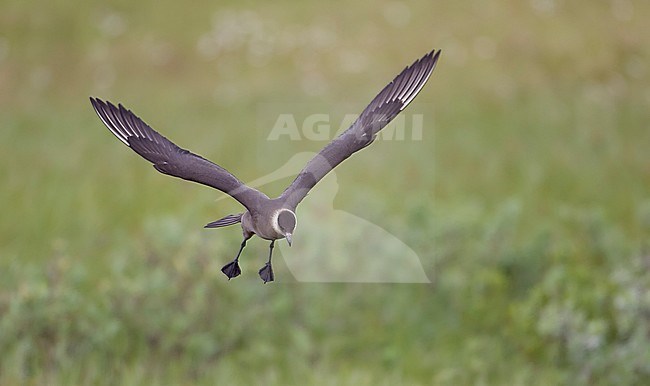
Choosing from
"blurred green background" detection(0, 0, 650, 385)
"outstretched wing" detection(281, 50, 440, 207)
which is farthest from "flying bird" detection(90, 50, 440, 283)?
"blurred green background" detection(0, 0, 650, 385)

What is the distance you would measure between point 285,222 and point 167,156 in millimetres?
358

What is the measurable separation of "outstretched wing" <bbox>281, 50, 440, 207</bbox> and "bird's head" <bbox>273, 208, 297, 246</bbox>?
0.08m

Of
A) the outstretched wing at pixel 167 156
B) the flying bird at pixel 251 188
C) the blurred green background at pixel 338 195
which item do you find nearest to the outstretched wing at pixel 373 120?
the flying bird at pixel 251 188

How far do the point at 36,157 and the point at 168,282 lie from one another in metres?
3.29

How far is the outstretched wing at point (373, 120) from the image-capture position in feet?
5.66

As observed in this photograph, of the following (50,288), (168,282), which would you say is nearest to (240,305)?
(168,282)

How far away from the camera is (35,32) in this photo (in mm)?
12969

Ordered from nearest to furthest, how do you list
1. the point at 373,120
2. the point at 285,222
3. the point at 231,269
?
the point at 285,222 < the point at 231,269 < the point at 373,120

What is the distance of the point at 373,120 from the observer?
6.52ft

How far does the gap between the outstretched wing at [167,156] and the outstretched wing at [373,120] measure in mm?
104

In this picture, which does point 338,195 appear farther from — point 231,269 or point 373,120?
point 231,269

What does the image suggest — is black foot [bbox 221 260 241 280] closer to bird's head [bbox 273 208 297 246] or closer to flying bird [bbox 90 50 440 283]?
flying bird [bbox 90 50 440 283]

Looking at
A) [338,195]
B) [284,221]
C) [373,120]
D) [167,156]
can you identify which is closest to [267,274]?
[284,221]

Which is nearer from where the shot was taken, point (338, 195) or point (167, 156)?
point (167, 156)
